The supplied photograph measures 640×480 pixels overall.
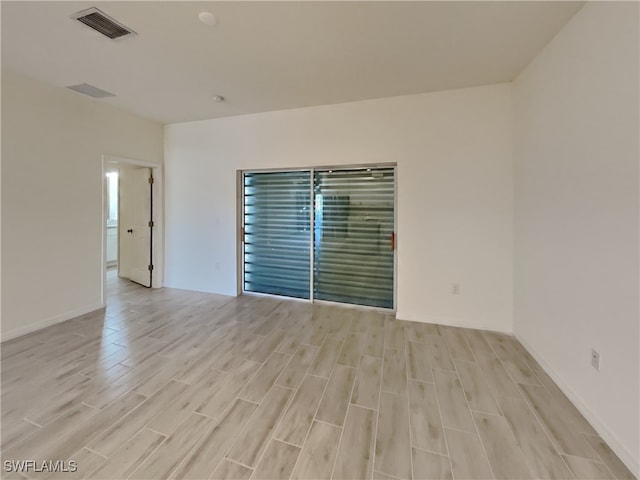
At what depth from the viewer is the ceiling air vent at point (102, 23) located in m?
2.05

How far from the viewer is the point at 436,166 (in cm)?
338

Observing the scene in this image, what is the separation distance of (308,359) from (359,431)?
0.94 m

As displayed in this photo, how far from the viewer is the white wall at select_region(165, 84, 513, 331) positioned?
3.19 meters

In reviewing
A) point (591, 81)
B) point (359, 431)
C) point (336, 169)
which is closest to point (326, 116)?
point (336, 169)

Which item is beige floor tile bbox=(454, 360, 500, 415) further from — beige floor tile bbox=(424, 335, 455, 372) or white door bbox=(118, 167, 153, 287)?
white door bbox=(118, 167, 153, 287)

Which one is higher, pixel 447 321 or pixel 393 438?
pixel 447 321

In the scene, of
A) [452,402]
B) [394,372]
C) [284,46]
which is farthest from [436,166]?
[452,402]

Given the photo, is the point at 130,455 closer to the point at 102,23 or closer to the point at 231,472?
the point at 231,472

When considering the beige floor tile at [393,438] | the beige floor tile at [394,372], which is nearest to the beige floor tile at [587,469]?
the beige floor tile at [393,438]

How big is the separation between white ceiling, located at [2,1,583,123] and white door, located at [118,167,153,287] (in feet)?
6.39

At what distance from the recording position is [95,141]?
12.2 feet

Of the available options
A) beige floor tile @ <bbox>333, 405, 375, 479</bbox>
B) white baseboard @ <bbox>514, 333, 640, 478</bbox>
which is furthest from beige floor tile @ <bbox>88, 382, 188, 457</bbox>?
white baseboard @ <bbox>514, 333, 640, 478</bbox>

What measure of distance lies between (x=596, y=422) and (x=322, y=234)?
316cm

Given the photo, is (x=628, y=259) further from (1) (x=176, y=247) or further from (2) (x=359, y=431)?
(1) (x=176, y=247)
